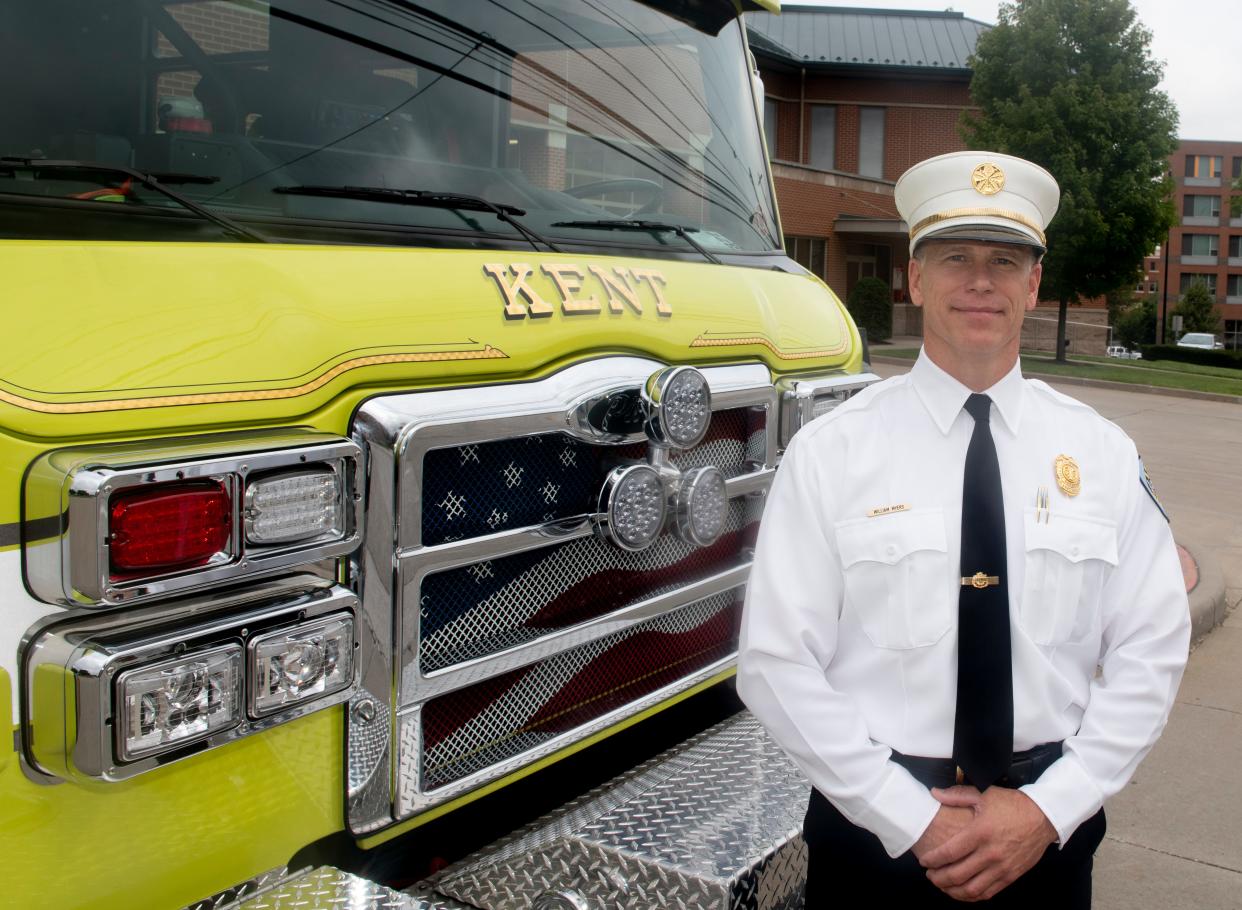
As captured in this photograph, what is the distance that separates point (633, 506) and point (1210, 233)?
332 feet

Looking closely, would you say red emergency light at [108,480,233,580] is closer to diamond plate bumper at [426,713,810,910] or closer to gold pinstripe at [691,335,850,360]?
diamond plate bumper at [426,713,810,910]

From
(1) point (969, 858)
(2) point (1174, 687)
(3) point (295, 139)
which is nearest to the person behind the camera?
(1) point (969, 858)

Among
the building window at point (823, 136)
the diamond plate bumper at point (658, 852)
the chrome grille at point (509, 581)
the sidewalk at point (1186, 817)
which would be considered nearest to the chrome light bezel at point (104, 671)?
the chrome grille at point (509, 581)

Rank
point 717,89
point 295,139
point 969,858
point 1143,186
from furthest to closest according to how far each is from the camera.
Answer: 1. point 1143,186
2. point 717,89
3. point 295,139
4. point 969,858

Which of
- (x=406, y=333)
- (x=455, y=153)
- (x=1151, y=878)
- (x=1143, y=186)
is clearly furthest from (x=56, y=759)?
(x=1143, y=186)

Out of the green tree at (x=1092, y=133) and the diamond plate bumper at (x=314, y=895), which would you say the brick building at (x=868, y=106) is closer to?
the green tree at (x=1092, y=133)

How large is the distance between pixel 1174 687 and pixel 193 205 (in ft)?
5.87

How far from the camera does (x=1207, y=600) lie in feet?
20.2

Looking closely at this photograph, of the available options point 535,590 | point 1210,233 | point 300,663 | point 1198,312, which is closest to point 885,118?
point 535,590

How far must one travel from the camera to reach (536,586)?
7.77 ft

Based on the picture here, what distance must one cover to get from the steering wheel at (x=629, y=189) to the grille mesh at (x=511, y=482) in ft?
2.58

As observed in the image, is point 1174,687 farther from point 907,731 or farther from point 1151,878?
point 1151,878

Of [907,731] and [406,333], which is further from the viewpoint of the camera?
[406,333]

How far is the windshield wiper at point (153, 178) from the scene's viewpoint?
6.22 ft
